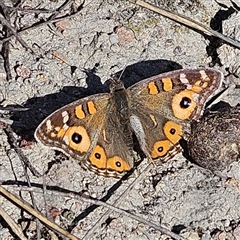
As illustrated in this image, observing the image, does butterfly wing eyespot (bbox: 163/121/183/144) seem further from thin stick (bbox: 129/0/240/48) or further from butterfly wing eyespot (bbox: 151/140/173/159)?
thin stick (bbox: 129/0/240/48)

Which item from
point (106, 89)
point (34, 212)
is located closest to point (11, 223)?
point (34, 212)

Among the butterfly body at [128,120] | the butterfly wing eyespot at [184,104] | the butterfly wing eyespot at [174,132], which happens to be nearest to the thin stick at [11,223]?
the butterfly body at [128,120]

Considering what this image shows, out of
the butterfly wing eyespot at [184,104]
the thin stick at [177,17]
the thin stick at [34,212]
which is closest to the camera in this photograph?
the thin stick at [34,212]

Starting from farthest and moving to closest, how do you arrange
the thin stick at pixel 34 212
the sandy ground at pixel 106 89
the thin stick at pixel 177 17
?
the thin stick at pixel 177 17, the sandy ground at pixel 106 89, the thin stick at pixel 34 212

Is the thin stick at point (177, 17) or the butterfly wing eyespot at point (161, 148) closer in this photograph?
the butterfly wing eyespot at point (161, 148)

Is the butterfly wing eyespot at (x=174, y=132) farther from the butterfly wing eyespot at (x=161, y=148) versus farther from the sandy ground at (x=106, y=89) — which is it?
the sandy ground at (x=106, y=89)

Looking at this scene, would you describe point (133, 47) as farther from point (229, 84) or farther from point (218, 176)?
point (218, 176)
